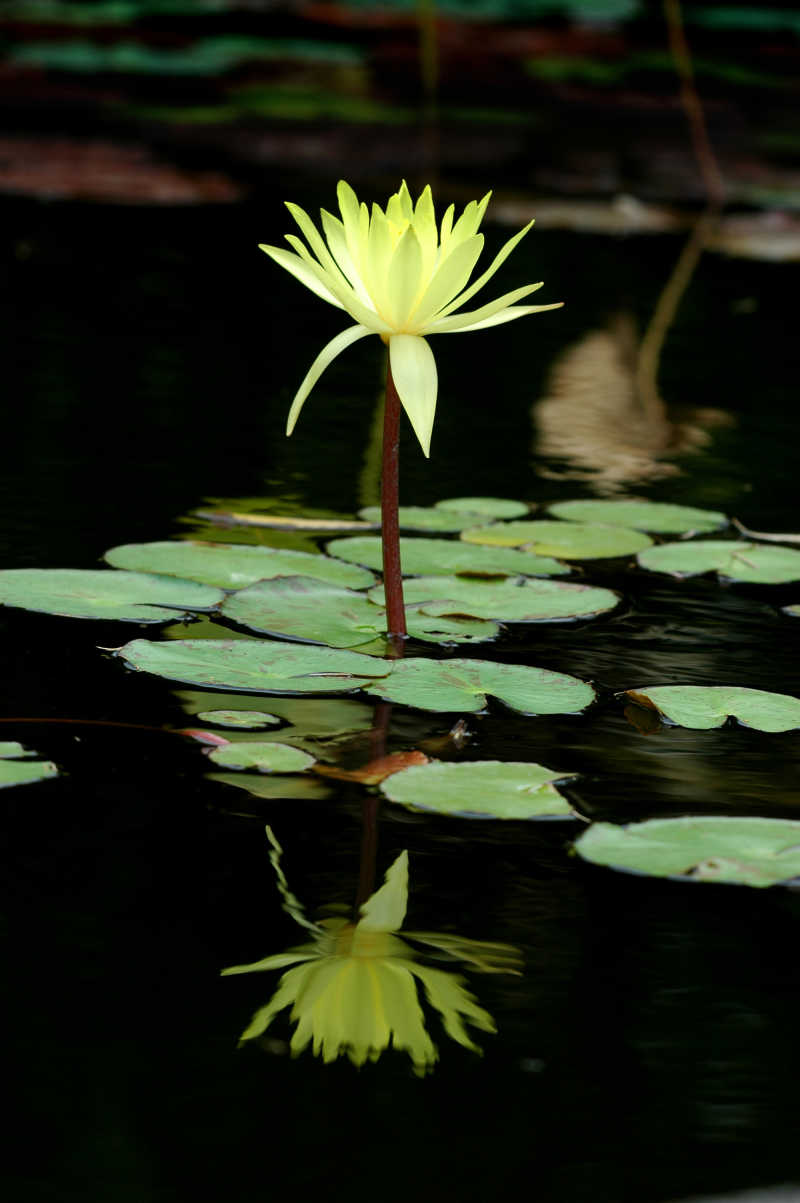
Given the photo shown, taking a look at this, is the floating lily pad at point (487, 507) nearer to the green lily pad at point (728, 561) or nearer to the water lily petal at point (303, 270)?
the green lily pad at point (728, 561)

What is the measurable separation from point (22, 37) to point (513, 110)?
2.26 metres

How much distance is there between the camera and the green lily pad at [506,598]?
5.10ft

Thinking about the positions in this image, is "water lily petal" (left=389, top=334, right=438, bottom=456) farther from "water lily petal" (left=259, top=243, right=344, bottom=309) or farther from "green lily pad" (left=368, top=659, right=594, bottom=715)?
"green lily pad" (left=368, top=659, right=594, bottom=715)

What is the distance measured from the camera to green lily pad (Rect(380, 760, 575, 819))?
1.11 metres

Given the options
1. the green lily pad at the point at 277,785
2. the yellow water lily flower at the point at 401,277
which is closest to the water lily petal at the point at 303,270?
the yellow water lily flower at the point at 401,277

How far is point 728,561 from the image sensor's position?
1771mm

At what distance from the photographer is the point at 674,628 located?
5.18 feet

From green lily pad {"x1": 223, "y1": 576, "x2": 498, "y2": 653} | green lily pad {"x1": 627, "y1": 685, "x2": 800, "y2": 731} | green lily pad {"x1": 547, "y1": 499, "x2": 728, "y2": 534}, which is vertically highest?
green lily pad {"x1": 547, "y1": 499, "x2": 728, "y2": 534}

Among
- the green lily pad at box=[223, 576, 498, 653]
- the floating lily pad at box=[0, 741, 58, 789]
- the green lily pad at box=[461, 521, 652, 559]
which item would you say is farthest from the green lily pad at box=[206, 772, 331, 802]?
the green lily pad at box=[461, 521, 652, 559]

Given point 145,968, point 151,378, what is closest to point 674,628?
point 145,968

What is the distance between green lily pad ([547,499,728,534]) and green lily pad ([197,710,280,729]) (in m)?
0.77

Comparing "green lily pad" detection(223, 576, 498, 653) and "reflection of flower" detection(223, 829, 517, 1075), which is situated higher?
"green lily pad" detection(223, 576, 498, 653)

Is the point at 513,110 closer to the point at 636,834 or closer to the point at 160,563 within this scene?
the point at 160,563

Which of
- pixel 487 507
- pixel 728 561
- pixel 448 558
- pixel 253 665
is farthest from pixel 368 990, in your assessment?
pixel 487 507
